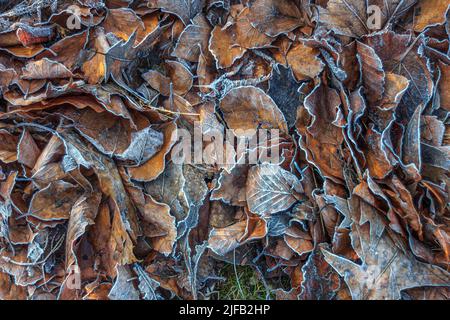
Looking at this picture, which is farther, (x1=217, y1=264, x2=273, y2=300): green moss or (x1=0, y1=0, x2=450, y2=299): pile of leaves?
(x1=217, y1=264, x2=273, y2=300): green moss

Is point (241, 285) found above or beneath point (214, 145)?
beneath

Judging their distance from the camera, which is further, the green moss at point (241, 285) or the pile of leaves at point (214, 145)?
the green moss at point (241, 285)

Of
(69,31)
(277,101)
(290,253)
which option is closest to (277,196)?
(290,253)

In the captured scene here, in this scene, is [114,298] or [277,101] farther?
[277,101]

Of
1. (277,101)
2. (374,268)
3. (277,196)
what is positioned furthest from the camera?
(277,101)

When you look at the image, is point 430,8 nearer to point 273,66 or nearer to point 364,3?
point 364,3
